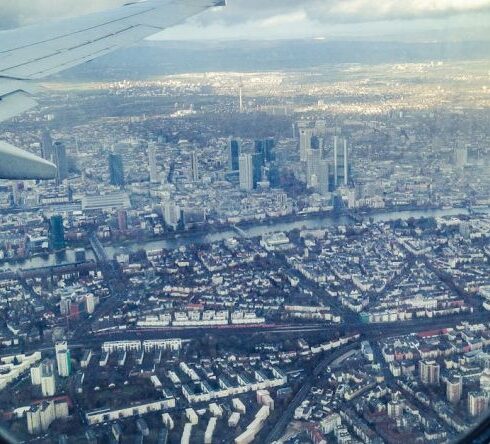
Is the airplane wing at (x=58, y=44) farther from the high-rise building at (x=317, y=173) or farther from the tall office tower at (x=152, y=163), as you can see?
the high-rise building at (x=317, y=173)

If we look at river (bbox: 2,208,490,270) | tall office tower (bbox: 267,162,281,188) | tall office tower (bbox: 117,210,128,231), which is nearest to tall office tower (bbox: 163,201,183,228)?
river (bbox: 2,208,490,270)

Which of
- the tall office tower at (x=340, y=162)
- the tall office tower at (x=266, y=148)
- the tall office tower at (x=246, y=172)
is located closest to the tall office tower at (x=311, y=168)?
the tall office tower at (x=340, y=162)

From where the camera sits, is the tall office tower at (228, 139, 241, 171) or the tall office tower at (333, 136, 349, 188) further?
the tall office tower at (333, 136, 349, 188)

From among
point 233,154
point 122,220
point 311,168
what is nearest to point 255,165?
point 233,154

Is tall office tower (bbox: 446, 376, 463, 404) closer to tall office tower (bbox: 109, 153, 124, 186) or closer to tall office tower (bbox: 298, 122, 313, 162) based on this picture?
tall office tower (bbox: 109, 153, 124, 186)

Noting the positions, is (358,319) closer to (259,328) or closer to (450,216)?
(259,328)

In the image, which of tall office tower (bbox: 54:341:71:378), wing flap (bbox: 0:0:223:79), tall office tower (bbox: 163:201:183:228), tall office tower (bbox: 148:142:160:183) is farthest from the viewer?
tall office tower (bbox: 148:142:160:183)
